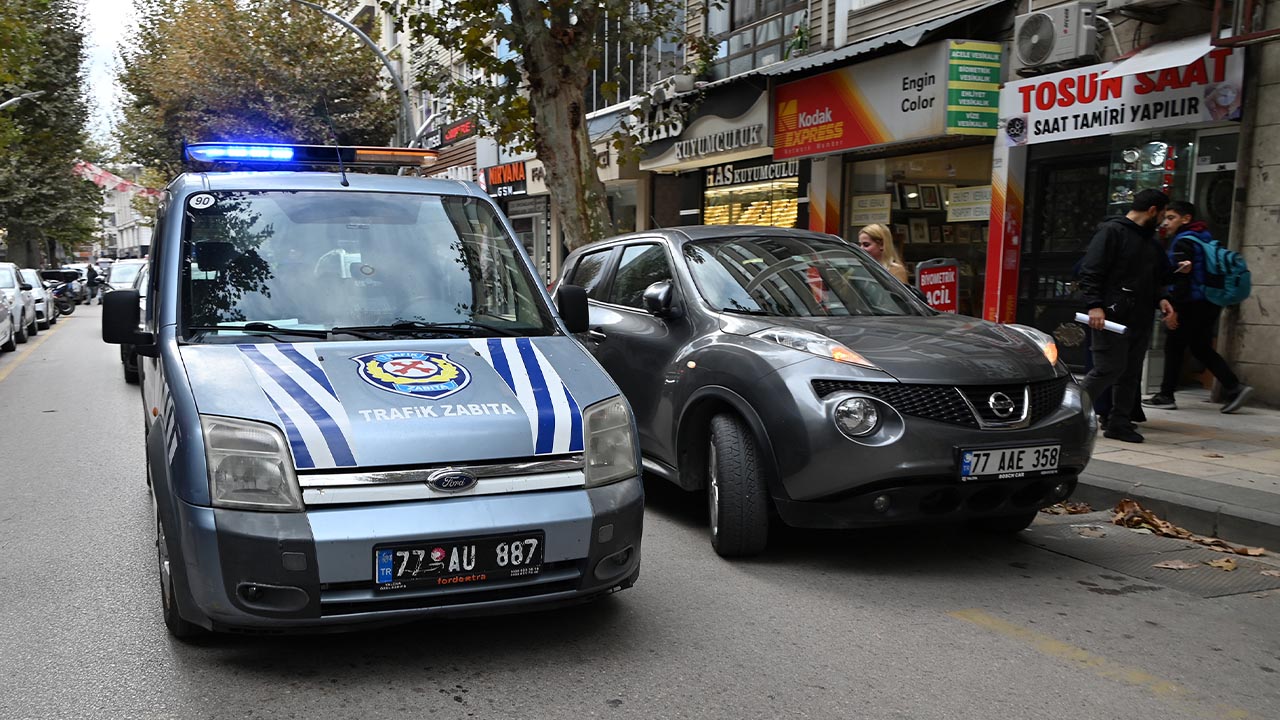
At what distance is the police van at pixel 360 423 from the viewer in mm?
3346

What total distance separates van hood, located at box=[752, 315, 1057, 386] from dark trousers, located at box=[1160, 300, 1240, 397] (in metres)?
4.38

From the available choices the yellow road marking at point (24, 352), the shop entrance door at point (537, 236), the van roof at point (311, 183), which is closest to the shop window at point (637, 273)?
the van roof at point (311, 183)

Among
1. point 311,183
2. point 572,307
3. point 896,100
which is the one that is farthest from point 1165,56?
point 311,183

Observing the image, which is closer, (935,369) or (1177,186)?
(935,369)

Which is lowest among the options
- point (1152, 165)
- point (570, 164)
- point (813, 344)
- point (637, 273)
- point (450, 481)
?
point (450, 481)

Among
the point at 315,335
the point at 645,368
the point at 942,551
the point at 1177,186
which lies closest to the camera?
the point at 315,335

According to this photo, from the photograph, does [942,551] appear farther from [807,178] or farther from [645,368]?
[807,178]

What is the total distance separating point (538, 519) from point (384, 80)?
35.0 meters

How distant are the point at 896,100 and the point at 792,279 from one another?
24.5 ft

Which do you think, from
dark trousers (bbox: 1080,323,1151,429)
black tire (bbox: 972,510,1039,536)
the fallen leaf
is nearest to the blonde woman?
dark trousers (bbox: 1080,323,1151,429)

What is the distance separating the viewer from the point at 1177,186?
10.1 m

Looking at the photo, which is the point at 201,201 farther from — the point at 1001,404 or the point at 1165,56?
the point at 1165,56

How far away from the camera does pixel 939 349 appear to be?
4.90 m

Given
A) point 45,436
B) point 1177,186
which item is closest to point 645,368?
point 45,436
